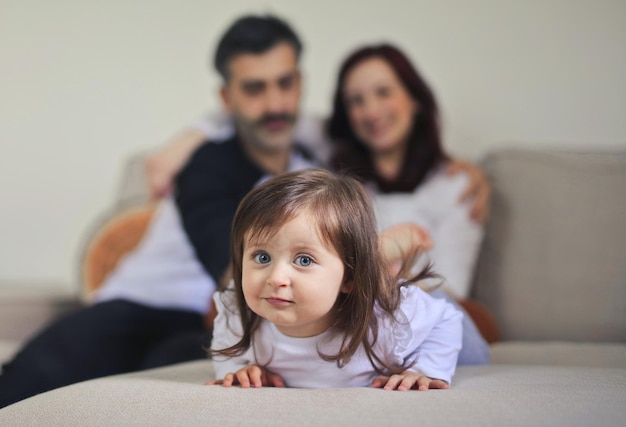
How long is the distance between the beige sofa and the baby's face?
120 mm

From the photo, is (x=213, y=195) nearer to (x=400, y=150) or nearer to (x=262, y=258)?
(x=400, y=150)

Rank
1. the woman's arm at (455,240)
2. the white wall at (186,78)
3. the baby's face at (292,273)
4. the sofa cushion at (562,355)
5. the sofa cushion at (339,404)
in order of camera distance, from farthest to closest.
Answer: the white wall at (186,78)
the woman's arm at (455,240)
the sofa cushion at (562,355)
the baby's face at (292,273)
the sofa cushion at (339,404)

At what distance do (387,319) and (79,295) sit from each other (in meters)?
1.39

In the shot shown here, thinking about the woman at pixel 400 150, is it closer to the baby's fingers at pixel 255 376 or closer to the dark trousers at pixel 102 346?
the dark trousers at pixel 102 346

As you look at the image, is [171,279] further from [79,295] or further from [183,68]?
[183,68]

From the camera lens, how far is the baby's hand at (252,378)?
1146 mm

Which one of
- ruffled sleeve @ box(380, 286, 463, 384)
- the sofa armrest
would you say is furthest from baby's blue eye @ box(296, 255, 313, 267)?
the sofa armrest

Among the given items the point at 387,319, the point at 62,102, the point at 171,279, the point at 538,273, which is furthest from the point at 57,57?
the point at 387,319

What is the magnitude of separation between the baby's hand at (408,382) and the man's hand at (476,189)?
0.88 m

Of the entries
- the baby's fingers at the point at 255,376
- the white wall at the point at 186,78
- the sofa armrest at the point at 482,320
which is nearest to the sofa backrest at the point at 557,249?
the sofa armrest at the point at 482,320

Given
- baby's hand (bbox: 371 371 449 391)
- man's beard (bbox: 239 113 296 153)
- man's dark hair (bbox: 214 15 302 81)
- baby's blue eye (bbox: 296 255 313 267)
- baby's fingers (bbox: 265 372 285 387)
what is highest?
man's dark hair (bbox: 214 15 302 81)

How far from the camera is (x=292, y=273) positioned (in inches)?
40.9

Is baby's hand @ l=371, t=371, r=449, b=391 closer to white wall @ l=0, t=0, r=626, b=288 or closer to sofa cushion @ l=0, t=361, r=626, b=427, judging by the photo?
sofa cushion @ l=0, t=361, r=626, b=427

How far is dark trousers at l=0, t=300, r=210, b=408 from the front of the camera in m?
1.54
